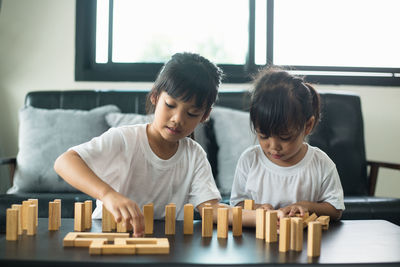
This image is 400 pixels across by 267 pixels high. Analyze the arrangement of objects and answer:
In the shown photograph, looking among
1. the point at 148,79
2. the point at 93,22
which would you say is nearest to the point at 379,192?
the point at 148,79

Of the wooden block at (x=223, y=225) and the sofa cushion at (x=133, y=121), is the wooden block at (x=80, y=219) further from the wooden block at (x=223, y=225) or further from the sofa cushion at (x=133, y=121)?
the sofa cushion at (x=133, y=121)

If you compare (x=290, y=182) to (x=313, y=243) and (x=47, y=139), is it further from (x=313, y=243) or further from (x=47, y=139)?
(x=47, y=139)

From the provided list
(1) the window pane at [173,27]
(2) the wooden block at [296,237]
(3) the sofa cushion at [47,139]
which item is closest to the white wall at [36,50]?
(1) the window pane at [173,27]

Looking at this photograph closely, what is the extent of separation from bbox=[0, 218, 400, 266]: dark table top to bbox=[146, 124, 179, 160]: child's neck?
16.6 inches

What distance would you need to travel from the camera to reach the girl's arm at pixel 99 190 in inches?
45.6

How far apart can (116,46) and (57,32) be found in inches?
16.0

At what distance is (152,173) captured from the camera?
5.44 ft

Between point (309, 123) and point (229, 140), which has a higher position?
point (309, 123)

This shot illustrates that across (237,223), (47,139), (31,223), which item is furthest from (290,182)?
(47,139)

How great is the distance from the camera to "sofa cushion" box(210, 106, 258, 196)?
2.84 m

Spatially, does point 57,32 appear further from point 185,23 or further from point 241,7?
point 241,7

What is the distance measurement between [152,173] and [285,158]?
45 centimetres

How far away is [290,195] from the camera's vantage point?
1776 mm

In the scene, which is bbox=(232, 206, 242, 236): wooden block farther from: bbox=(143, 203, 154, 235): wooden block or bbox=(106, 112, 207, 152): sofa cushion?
bbox=(106, 112, 207, 152): sofa cushion
